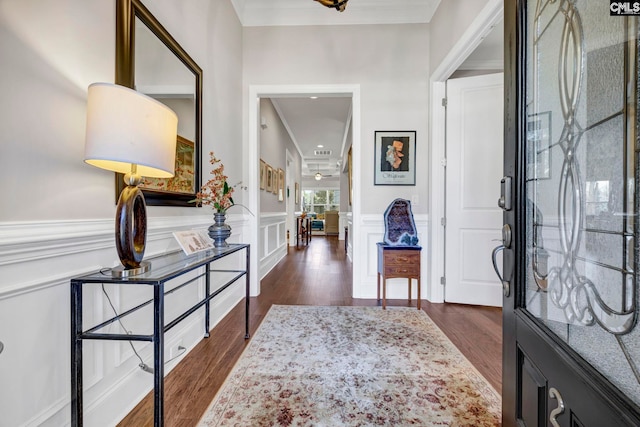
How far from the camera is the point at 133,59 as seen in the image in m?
1.34

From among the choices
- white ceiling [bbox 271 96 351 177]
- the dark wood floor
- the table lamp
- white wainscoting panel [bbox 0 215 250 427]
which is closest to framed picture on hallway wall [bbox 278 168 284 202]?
white ceiling [bbox 271 96 351 177]

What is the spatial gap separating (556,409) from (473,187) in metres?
2.38

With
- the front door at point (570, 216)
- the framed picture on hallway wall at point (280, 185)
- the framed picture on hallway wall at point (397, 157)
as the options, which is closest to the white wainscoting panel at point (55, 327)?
the front door at point (570, 216)

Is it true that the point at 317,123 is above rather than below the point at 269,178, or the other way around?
above

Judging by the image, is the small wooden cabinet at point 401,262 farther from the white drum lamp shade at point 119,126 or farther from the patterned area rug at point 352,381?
the white drum lamp shade at point 119,126

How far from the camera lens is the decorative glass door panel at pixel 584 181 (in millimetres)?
548

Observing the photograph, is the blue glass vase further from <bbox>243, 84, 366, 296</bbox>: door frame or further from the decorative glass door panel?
the decorative glass door panel

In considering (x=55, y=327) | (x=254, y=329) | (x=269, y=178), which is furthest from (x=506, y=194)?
(x=269, y=178)

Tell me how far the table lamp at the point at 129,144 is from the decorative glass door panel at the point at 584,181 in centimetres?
129

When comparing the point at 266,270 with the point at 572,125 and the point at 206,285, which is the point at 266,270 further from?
the point at 572,125

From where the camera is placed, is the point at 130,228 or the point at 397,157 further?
the point at 397,157

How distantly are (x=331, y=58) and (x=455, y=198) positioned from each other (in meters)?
1.99

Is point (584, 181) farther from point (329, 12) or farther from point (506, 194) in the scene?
point (329, 12)

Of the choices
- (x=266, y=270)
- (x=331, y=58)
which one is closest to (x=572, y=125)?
(x=331, y=58)
